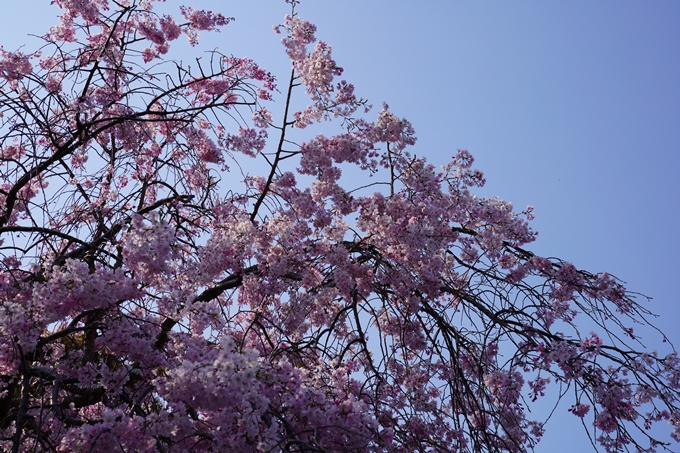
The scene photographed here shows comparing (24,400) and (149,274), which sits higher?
(149,274)

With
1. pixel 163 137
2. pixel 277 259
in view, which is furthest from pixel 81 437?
pixel 163 137

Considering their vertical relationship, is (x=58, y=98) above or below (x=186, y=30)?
below

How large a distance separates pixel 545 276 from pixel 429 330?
1451 mm

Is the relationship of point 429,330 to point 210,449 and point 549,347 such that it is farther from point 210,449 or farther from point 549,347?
point 210,449

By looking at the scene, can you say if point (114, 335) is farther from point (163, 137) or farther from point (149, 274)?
point (163, 137)

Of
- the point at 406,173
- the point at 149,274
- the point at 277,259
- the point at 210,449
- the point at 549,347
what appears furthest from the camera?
the point at 406,173

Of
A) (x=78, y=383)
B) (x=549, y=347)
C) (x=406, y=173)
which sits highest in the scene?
(x=406, y=173)

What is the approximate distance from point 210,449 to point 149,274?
1.19m

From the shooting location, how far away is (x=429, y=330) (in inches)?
248

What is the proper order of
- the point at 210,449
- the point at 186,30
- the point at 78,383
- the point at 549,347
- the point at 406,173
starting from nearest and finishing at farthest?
the point at 210,449 < the point at 78,383 < the point at 549,347 < the point at 406,173 < the point at 186,30

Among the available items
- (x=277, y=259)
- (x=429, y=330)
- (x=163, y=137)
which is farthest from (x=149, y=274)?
(x=163, y=137)

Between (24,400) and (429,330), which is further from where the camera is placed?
(429,330)

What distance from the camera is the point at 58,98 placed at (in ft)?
19.0

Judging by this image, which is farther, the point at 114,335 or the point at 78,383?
the point at 78,383
